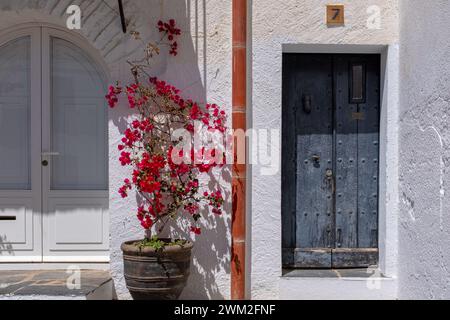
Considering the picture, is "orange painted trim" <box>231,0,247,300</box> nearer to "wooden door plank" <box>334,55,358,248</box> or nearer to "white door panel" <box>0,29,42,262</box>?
"wooden door plank" <box>334,55,358,248</box>

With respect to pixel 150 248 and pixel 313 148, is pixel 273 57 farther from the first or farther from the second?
pixel 150 248

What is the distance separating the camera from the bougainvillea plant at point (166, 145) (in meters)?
4.61

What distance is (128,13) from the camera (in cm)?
485

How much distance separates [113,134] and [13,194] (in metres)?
1.13

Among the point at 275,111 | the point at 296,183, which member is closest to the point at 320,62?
the point at 275,111

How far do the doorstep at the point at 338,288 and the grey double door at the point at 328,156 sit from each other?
27 centimetres

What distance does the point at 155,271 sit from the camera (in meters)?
4.32

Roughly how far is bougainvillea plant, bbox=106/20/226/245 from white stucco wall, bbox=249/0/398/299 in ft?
1.26

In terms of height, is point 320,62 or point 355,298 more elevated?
point 320,62

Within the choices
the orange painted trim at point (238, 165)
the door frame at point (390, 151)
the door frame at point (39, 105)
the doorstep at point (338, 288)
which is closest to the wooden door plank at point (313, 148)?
the door frame at point (390, 151)

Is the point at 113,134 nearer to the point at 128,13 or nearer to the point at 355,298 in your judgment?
the point at 128,13

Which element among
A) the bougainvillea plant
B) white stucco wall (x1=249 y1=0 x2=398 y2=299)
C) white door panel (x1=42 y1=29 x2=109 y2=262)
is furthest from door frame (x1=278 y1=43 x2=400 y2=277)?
white door panel (x1=42 y1=29 x2=109 y2=262)

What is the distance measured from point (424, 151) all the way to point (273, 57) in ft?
5.01

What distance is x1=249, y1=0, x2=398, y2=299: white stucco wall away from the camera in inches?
192
